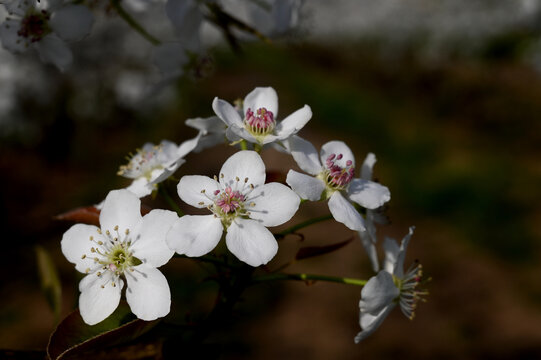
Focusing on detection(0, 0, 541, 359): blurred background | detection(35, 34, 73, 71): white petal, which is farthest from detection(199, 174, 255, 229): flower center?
detection(35, 34, 73, 71): white petal

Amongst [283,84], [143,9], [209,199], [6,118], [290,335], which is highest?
[143,9]

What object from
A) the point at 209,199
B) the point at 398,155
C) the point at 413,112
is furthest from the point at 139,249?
the point at 413,112

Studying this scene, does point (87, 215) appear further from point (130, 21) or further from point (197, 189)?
point (130, 21)

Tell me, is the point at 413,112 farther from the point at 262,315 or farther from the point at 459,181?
the point at 262,315

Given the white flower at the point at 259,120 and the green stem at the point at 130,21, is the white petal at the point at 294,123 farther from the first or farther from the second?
the green stem at the point at 130,21

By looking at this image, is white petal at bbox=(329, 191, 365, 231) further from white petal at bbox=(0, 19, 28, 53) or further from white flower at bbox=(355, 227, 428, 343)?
white petal at bbox=(0, 19, 28, 53)

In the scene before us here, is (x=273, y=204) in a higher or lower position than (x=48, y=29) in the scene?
lower

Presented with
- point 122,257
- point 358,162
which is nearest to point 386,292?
point 122,257

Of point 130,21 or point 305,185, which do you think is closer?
Answer: point 305,185
